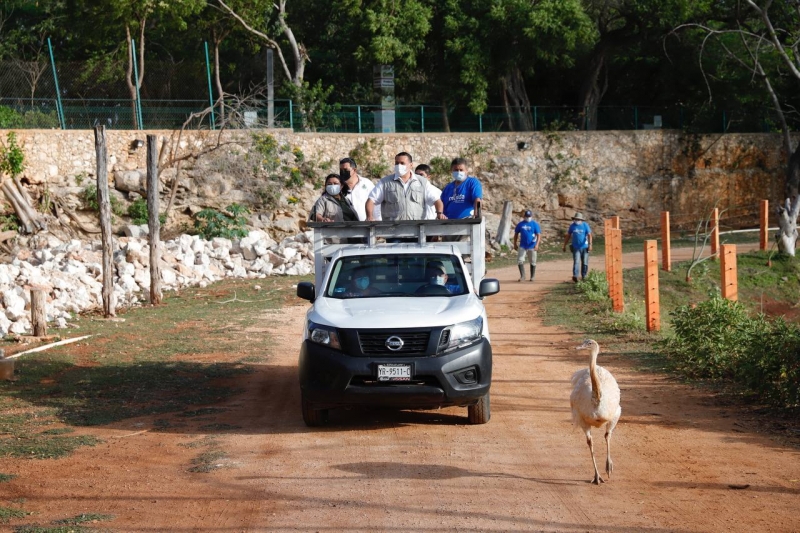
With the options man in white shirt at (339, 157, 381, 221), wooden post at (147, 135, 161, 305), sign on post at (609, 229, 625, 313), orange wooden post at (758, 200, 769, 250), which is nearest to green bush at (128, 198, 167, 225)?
wooden post at (147, 135, 161, 305)

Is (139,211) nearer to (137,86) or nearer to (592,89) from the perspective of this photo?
(137,86)

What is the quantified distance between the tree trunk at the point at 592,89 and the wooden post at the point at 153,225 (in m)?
22.5

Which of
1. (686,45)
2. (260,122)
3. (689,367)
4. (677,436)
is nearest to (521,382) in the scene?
(689,367)

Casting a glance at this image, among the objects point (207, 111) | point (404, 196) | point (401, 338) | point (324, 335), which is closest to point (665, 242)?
point (207, 111)

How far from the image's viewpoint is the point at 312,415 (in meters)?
9.49

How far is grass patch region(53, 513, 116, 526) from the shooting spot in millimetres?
6555

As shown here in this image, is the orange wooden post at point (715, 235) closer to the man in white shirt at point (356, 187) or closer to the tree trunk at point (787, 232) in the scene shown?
→ the tree trunk at point (787, 232)

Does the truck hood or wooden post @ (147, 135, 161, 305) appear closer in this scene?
the truck hood

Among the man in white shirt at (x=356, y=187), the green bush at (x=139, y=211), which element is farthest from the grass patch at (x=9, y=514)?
the green bush at (x=139, y=211)

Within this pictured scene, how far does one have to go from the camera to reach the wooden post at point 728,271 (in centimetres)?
1461

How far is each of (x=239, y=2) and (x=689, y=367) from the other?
25.9 meters

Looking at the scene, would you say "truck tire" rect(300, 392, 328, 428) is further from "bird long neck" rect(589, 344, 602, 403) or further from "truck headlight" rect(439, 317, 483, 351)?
"bird long neck" rect(589, 344, 602, 403)

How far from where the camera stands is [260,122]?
112 ft

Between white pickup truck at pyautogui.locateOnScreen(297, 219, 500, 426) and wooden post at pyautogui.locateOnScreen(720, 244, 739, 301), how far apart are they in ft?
19.4
